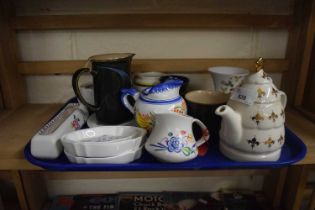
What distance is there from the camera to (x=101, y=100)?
617mm

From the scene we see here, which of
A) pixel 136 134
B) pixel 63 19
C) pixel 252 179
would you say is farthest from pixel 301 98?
pixel 63 19

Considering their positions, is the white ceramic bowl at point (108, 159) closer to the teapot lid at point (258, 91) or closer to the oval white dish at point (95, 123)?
the oval white dish at point (95, 123)

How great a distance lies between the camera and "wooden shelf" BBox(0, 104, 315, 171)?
551 mm

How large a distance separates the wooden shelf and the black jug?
0.58ft

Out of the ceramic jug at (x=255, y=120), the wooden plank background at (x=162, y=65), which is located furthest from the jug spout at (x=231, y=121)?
the wooden plank background at (x=162, y=65)

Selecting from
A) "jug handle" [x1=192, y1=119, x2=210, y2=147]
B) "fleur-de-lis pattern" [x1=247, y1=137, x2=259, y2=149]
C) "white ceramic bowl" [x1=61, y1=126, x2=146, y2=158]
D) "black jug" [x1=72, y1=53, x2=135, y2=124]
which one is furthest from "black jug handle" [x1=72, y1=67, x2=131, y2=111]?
"fleur-de-lis pattern" [x1=247, y1=137, x2=259, y2=149]

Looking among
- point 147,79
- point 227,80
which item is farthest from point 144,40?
point 227,80

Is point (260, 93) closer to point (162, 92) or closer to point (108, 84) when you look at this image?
point (162, 92)

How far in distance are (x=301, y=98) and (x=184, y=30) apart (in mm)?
439

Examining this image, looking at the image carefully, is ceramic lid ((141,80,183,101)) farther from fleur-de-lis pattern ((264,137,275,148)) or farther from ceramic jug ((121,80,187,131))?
fleur-de-lis pattern ((264,137,275,148))

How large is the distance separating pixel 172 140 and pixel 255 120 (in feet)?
0.54

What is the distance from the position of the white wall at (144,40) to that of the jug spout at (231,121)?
357 mm

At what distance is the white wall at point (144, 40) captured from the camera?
2.53 ft

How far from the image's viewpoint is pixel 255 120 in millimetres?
484
